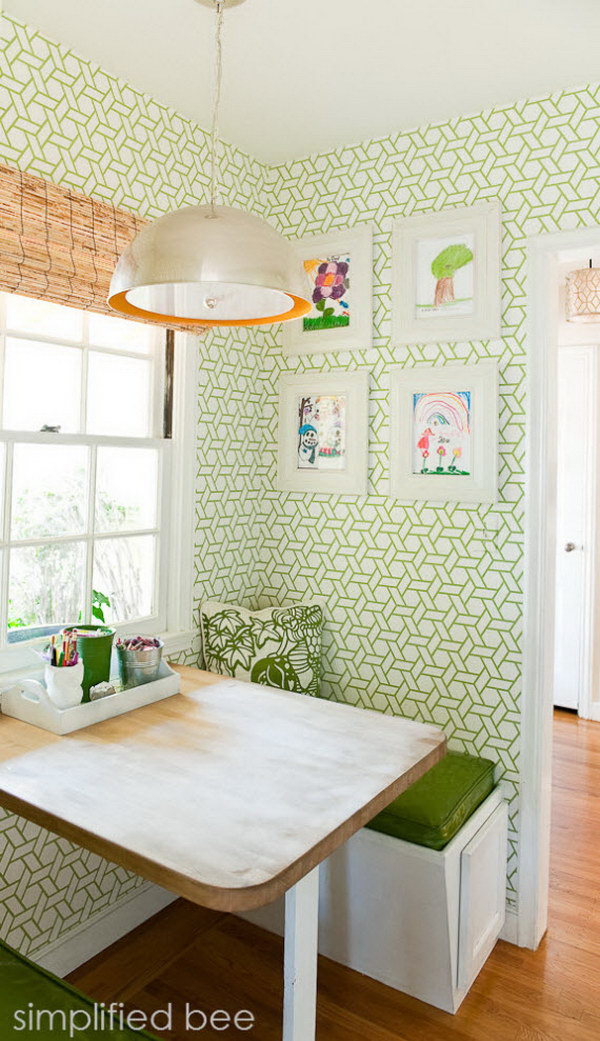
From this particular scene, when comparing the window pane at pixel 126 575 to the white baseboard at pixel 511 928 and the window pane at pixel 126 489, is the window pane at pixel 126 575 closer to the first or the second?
the window pane at pixel 126 489

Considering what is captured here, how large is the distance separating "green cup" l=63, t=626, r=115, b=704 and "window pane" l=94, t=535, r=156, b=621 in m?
0.45

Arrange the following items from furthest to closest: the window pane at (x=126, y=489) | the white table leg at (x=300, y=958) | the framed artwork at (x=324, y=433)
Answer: the framed artwork at (x=324, y=433)
the window pane at (x=126, y=489)
the white table leg at (x=300, y=958)

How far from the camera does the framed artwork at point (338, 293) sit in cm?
265

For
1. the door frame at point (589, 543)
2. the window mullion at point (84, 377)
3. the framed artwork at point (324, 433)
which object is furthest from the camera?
the door frame at point (589, 543)

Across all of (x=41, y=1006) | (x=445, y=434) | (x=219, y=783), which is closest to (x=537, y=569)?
(x=445, y=434)

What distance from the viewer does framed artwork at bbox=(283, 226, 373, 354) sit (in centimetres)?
265

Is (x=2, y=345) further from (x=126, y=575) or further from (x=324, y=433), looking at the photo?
(x=324, y=433)

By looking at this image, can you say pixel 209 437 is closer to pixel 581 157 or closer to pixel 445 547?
pixel 445 547

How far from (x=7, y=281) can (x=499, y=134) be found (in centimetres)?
161

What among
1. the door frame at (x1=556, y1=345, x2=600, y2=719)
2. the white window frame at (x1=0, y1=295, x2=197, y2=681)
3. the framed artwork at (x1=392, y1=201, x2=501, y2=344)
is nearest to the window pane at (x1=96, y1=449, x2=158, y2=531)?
the white window frame at (x1=0, y1=295, x2=197, y2=681)

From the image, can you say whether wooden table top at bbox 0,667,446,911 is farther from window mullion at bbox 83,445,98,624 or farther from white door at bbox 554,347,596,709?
white door at bbox 554,347,596,709

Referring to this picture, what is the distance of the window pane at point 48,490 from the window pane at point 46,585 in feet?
0.20

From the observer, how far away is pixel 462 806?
83.5 inches

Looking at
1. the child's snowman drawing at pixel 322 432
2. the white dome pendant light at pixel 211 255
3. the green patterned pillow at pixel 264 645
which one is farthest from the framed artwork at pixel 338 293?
the white dome pendant light at pixel 211 255
